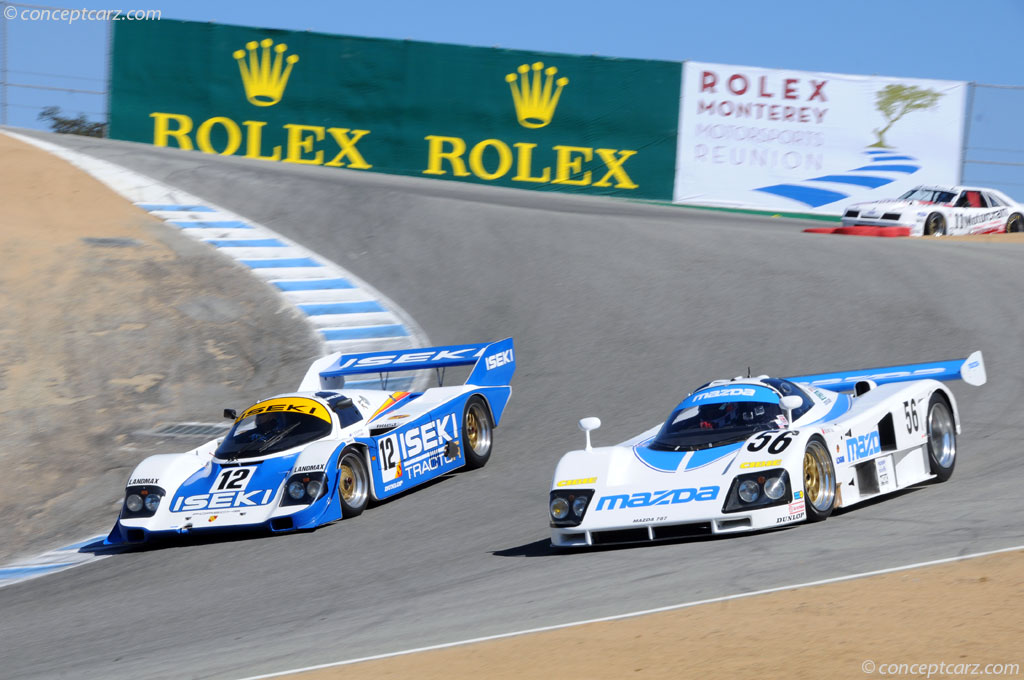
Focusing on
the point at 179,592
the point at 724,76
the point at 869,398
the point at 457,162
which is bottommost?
the point at 179,592

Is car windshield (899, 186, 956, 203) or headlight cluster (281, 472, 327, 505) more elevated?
car windshield (899, 186, 956, 203)

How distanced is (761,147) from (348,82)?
821 cm

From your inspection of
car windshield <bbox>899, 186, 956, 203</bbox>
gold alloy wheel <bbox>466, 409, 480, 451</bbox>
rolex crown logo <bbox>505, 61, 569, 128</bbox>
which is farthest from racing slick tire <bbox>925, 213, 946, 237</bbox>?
gold alloy wheel <bbox>466, 409, 480, 451</bbox>

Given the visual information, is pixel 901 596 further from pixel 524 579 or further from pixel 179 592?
pixel 179 592

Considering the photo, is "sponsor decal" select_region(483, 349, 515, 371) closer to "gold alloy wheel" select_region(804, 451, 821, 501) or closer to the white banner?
"gold alloy wheel" select_region(804, 451, 821, 501)

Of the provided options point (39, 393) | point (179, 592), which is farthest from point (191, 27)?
point (179, 592)

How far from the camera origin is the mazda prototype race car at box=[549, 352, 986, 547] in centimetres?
851

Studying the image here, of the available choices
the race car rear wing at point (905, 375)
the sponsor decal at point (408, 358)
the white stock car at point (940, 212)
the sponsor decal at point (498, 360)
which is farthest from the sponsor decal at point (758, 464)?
the white stock car at point (940, 212)

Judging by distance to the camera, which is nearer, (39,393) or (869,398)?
(869,398)

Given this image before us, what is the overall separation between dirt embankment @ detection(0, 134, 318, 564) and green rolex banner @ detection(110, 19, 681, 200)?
5154mm

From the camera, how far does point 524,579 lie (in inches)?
318

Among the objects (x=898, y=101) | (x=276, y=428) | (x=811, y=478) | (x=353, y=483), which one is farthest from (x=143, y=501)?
(x=898, y=101)

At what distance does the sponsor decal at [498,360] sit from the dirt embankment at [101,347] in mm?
3170

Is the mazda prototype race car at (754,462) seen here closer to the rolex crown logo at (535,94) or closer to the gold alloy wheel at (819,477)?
the gold alloy wheel at (819,477)
